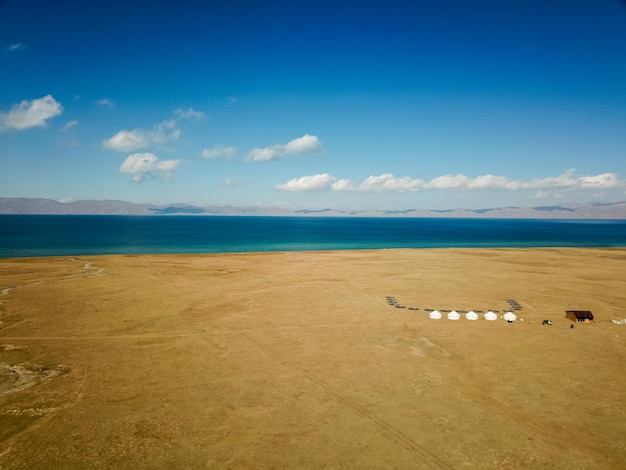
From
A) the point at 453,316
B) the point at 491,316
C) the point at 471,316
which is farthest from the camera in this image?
the point at 471,316

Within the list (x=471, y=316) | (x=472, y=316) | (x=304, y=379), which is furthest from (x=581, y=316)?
(x=304, y=379)

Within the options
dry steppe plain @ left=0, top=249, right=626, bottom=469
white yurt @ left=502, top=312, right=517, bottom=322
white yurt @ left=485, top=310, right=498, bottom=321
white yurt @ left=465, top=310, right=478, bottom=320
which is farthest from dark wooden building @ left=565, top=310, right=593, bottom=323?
white yurt @ left=465, top=310, right=478, bottom=320

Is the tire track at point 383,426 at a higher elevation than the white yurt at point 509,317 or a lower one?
lower

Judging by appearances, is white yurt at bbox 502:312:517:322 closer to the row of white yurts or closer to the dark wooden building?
the row of white yurts

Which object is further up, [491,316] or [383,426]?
[491,316]

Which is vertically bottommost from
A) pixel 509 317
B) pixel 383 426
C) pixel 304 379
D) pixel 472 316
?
pixel 383 426

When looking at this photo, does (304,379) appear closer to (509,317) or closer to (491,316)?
(491,316)

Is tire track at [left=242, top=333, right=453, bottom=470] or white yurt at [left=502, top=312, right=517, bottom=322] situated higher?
white yurt at [left=502, top=312, right=517, bottom=322]

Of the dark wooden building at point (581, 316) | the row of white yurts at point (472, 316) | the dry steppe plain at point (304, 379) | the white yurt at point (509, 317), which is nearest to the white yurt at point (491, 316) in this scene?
the row of white yurts at point (472, 316)

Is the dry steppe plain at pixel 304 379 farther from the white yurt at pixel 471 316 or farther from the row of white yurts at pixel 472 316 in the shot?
the white yurt at pixel 471 316
